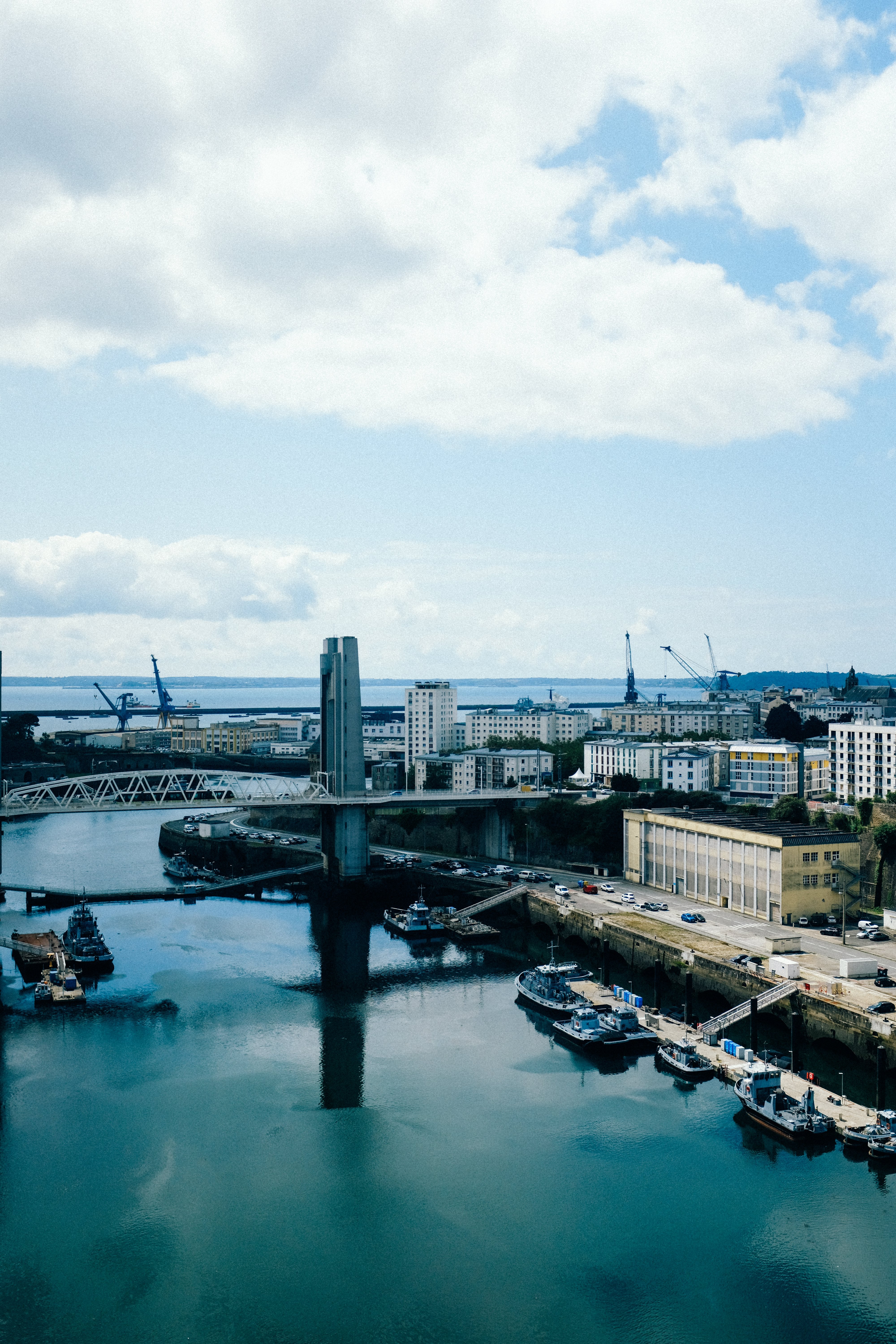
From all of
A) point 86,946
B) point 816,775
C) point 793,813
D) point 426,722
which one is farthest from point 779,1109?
point 426,722

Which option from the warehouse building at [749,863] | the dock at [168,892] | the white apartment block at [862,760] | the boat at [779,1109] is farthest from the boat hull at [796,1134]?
the white apartment block at [862,760]

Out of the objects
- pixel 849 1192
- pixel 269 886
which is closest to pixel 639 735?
pixel 269 886

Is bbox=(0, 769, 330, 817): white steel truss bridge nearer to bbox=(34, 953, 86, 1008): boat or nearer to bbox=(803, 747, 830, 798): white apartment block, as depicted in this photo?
bbox=(34, 953, 86, 1008): boat

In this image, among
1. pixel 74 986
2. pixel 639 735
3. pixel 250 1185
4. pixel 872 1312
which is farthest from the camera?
pixel 639 735

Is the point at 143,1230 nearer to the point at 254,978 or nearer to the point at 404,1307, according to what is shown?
the point at 404,1307

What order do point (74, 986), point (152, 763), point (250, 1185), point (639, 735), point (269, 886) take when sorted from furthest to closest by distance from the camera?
point (152, 763), point (639, 735), point (269, 886), point (74, 986), point (250, 1185)

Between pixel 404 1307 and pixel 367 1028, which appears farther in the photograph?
pixel 367 1028

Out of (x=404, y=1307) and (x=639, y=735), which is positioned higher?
(x=639, y=735)
